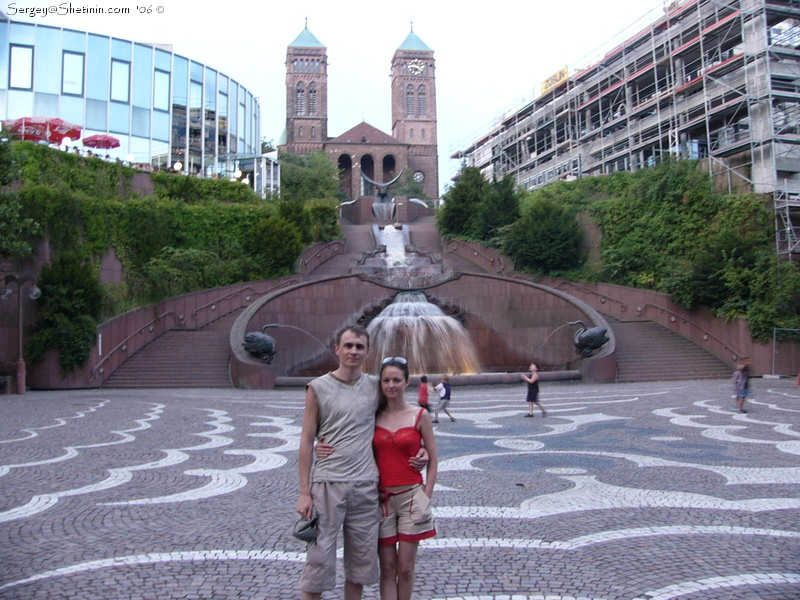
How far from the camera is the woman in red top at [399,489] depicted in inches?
150

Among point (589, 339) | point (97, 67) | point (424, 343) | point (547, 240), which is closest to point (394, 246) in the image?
point (547, 240)

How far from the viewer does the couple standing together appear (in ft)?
12.3

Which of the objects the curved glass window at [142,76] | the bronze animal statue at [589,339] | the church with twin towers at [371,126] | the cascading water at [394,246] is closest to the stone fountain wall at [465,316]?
the bronze animal statue at [589,339]

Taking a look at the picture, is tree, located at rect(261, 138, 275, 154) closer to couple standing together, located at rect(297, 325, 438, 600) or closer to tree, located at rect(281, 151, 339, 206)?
tree, located at rect(281, 151, 339, 206)

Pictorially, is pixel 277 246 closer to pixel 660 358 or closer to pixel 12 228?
pixel 12 228

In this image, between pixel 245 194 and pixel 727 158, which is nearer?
pixel 727 158

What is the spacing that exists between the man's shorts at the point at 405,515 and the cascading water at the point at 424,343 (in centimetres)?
1998

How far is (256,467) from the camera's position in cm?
905

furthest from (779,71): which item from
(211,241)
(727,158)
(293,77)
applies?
(293,77)

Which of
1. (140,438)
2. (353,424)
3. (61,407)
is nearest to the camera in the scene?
(353,424)

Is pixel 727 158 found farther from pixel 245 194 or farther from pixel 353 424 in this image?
pixel 353 424

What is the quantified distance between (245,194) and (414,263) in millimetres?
10164

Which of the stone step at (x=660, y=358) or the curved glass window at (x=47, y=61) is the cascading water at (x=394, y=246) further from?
the curved glass window at (x=47, y=61)

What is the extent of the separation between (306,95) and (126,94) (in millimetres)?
62139
